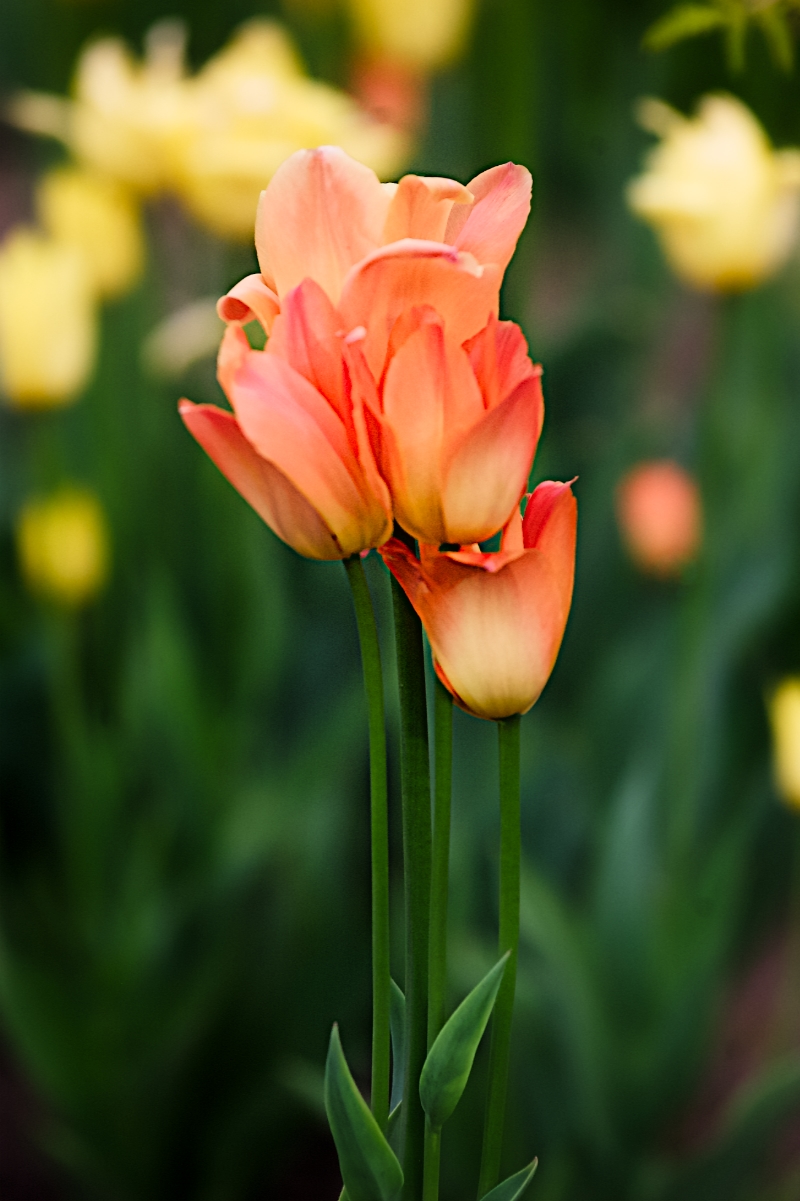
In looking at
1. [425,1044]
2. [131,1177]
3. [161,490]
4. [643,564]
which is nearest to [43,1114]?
[131,1177]

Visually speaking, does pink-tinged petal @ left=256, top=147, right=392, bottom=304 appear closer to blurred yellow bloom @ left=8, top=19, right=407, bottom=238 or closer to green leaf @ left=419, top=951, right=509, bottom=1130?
green leaf @ left=419, top=951, right=509, bottom=1130

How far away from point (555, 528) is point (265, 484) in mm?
42

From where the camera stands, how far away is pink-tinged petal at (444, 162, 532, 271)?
0.54 ft

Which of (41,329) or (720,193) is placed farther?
(41,329)

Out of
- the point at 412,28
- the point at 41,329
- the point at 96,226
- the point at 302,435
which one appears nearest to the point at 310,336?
the point at 302,435

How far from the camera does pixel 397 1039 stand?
8.0 inches

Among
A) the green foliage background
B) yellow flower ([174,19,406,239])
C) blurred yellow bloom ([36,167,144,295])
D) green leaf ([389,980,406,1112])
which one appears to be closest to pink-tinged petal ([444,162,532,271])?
green leaf ([389,980,406,1112])

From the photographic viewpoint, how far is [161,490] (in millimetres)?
1097

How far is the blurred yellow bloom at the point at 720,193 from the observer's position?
0.59m

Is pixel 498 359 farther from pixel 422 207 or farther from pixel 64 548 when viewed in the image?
pixel 64 548

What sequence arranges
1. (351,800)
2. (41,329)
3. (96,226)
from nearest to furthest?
(41,329)
(96,226)
(351,800)

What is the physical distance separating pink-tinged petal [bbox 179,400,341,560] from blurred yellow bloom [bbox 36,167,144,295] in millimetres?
735

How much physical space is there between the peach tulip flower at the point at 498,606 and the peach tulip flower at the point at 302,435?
11 mm

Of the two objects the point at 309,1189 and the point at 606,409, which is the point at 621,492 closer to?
the point at 606,409
